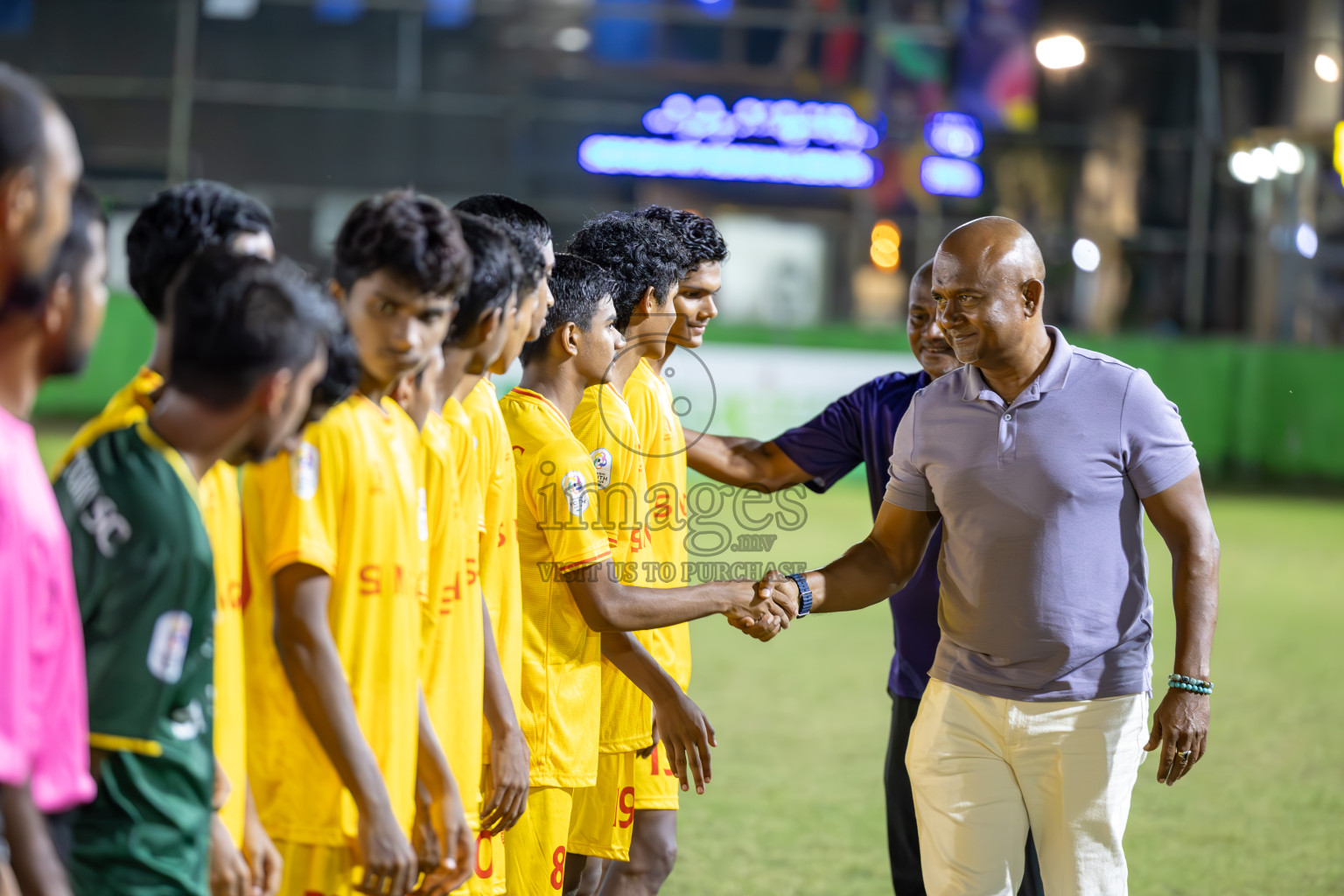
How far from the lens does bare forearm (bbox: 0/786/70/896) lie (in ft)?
5.83

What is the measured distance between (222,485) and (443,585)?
61cm

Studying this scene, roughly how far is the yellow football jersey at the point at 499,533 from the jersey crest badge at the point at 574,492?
0.67ft

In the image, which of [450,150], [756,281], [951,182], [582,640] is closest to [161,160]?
[450,150]

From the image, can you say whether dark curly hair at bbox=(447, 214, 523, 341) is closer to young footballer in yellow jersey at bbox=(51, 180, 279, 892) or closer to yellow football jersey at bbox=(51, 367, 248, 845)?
young footballer in yellow jersey at bbox=(51, 180, 279, 892)

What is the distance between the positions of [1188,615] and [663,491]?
5.27 ft

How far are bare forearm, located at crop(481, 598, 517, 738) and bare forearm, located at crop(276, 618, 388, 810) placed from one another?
0.68 meters

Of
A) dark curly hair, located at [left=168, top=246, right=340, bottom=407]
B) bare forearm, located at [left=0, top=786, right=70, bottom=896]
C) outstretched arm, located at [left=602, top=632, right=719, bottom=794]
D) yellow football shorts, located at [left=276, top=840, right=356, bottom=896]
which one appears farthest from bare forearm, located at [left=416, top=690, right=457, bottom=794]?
outstretched arm, located at [left=602, top=632, right=719, bottom=794]

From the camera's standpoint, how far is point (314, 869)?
251cm

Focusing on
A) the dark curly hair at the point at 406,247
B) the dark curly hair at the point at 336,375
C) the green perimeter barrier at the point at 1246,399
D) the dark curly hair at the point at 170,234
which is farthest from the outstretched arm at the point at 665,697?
the green perimeter barrier at the point at 1246,399

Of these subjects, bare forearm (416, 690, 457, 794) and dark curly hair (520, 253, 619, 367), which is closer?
bare forearm (416, 690, 457, 794)

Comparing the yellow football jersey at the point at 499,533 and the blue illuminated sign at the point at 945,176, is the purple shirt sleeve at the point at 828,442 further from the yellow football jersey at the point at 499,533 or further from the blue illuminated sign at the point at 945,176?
the blue illuminated sign at the point at 945,176

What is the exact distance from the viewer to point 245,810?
2416 mm

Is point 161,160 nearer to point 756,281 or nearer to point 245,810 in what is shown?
point 756,281

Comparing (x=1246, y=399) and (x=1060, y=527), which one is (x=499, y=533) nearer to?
(x=1060, y=527)
